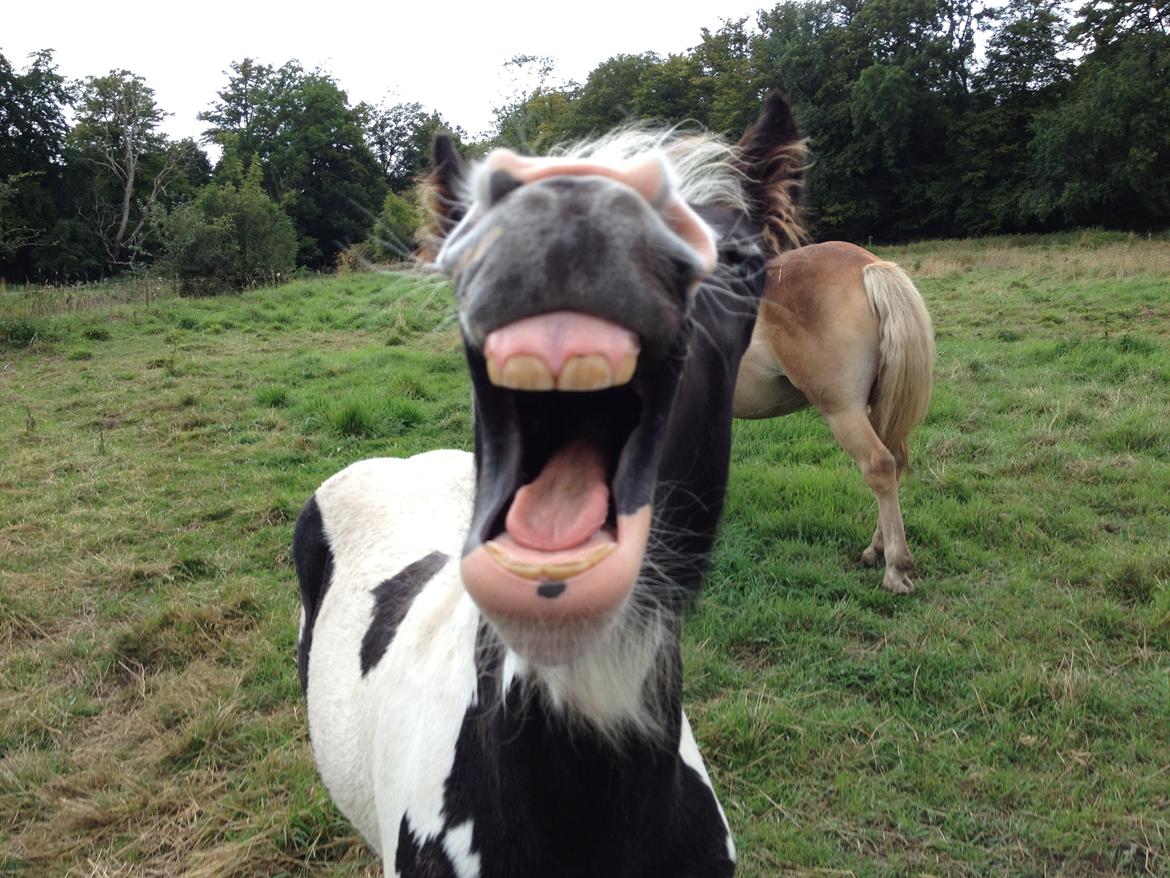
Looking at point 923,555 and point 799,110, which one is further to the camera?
point 799,110

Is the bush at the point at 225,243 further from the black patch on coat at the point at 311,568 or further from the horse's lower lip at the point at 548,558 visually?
the horse's lower lip at the point at 548,558

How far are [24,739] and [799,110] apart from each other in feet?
146

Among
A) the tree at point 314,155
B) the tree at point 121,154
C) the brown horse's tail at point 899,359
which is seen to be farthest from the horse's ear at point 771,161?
the tree at point 314,155

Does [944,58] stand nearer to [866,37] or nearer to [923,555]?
[866,37]

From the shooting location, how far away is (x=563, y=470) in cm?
117

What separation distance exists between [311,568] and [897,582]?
10.6 ft

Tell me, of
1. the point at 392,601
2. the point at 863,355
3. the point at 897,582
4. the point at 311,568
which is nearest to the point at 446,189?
the point at 392,601

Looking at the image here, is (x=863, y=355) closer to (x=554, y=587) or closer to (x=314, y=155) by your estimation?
(x=554, y=587)

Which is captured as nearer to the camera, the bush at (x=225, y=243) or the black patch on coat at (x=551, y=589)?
the black patch on coat at (x=551, y=589)

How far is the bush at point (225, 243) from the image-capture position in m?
22.9

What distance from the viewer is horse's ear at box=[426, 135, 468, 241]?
149 cm

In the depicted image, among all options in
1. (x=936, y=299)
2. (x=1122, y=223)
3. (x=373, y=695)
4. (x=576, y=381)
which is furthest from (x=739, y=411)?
(x=1122, y=223)

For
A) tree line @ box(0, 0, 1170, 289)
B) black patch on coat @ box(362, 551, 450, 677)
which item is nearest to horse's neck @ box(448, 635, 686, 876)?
black patch on coat @ box(362, 551, 450, 677)

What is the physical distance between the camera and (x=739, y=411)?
5852mm
